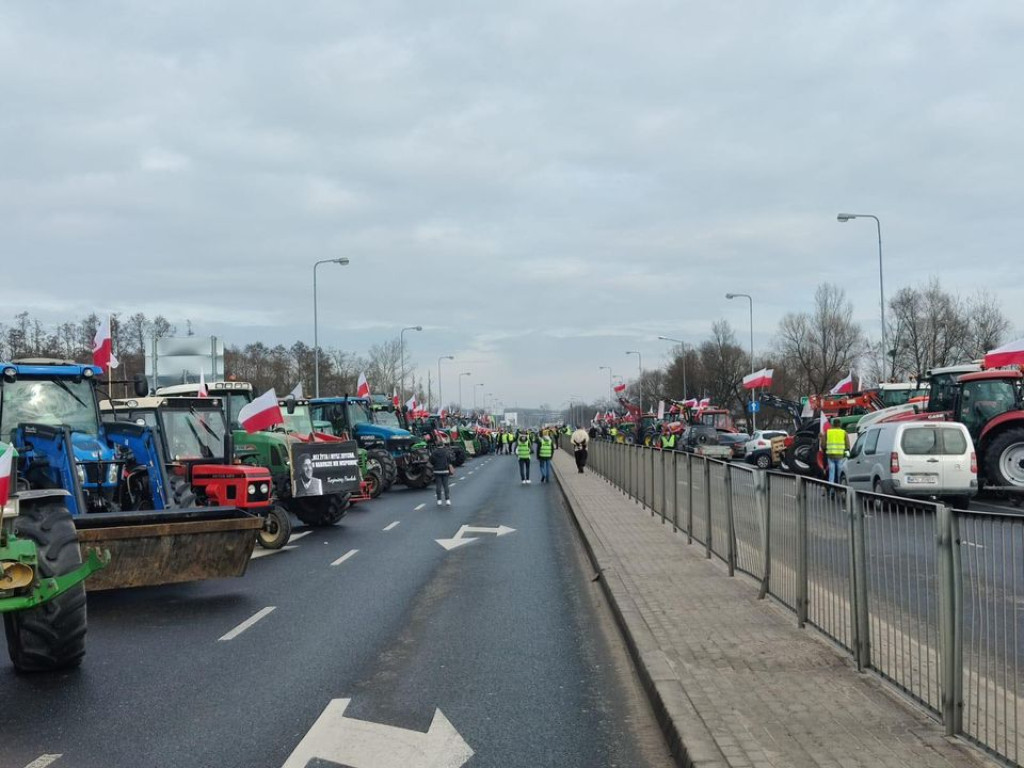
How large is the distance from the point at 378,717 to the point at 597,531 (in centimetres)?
1021

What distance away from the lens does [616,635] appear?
29.6 ft

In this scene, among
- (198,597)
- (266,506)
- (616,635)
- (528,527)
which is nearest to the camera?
(616,635)

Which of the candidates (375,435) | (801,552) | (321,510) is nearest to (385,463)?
(375,435)

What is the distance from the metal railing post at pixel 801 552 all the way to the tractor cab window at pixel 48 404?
8.81 metres

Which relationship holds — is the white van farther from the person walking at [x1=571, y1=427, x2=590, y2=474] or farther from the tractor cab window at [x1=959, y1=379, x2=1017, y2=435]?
the person walking at [x1=571, y1=427, x2=590, y2=474]

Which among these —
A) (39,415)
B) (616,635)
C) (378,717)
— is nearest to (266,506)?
(39,415)

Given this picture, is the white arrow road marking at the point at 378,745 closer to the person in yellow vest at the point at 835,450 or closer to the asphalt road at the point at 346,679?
the asphalt road at the point at 346,679

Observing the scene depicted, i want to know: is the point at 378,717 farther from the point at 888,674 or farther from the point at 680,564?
the point at 680,564

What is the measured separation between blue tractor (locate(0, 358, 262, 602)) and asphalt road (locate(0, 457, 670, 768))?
1.81ft

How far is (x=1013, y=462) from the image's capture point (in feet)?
69.5

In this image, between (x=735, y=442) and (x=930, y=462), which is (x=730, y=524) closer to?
(x=930, y=462)

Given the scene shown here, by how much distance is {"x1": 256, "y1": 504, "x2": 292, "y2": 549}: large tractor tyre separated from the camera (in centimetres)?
1616

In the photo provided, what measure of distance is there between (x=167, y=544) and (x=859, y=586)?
6.73 meters

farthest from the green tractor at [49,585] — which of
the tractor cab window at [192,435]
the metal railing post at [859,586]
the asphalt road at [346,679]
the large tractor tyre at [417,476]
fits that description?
the large tractor tyre at [417,476]
